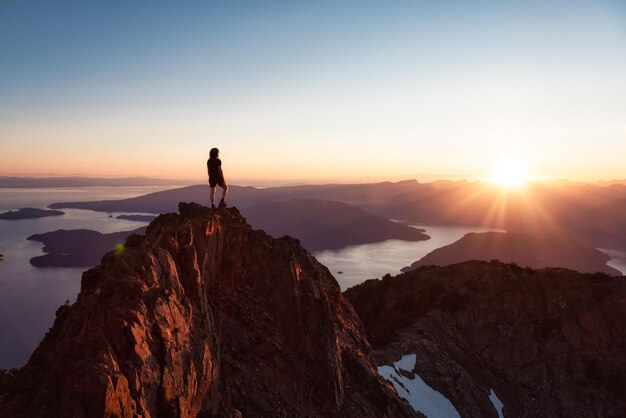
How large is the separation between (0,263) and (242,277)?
640 ft

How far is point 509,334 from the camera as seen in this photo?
53.8 m

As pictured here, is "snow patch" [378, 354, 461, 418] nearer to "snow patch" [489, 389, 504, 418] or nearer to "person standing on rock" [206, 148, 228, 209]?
"snow patch" [489, 389, 504, 418]

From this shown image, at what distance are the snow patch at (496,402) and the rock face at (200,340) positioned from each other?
2082 centimetres

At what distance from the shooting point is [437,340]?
49.9 metres

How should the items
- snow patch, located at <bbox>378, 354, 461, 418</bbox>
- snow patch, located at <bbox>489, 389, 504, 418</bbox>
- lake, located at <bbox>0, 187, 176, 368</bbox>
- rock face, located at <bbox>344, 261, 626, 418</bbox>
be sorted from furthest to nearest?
1. lake, located at <bbox>0, 187, 176, 368</bbox>
2. rock face, located at <bbox>344, 261, 626, 418</bbox>
3. snow patch, located at <bbox>489, 389, 504, 418</bbox>
4. snow patch, located at <bbox>378, 354, 461, 418</bbox>

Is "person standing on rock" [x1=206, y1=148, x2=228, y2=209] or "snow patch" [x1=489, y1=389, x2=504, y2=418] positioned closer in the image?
"person standing on rock" [x1=206, y1=148, x2=228, y2=209]

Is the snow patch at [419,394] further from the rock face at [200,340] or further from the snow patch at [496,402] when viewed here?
the rock face at [200,340]

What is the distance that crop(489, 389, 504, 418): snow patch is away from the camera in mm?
42656

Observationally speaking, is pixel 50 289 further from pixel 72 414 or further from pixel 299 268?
pixel 72 414

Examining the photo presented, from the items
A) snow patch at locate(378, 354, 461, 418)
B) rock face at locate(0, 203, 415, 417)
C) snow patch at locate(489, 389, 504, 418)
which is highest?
rock face at locate(0, 203, 415, 417)

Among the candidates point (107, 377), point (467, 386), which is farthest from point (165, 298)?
point (467, 386)

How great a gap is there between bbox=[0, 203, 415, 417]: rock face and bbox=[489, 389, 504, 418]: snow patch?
68.3ft

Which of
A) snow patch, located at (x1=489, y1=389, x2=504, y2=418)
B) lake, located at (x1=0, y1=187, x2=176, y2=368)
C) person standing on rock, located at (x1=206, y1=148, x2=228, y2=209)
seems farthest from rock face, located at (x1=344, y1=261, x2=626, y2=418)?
lake, located at (x1=0, y1=187, x2=176, y2=368)

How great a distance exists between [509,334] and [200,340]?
48.2 metres
